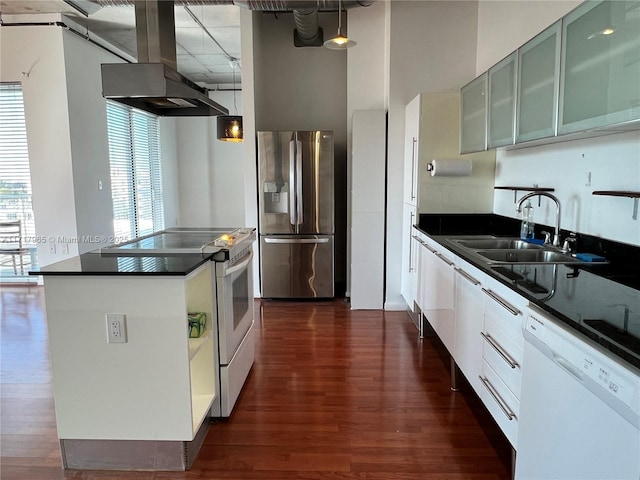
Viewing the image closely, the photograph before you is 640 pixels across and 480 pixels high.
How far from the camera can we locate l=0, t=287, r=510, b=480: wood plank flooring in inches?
77.8

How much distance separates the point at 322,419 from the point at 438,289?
120 cm

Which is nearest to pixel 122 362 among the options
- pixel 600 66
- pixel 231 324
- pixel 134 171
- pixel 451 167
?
pixel 231 324

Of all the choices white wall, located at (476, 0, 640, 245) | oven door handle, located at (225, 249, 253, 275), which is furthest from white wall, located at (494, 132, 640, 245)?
oven door handle, located at (225, 249, 253, 275)

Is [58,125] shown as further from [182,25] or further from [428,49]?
[428,49]

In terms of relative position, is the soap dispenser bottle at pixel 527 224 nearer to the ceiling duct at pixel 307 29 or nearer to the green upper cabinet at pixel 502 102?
the green upper cabinet at pixel 502 102

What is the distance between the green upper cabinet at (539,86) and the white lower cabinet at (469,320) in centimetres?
80

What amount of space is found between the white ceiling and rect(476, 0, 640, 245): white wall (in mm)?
2697

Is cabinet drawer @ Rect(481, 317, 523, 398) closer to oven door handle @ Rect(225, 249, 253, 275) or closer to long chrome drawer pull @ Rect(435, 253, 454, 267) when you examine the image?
long chrome drawer pull @ Rect(435, 253, 454, 267)

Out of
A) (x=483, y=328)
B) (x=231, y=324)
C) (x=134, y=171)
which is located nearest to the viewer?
(x=483, y=328)

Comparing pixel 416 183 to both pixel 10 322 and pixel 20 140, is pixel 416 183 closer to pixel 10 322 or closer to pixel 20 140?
pixel 10 322

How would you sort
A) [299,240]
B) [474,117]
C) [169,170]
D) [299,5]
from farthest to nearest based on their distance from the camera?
[169,170], [299,240], [299,5], [474,117]

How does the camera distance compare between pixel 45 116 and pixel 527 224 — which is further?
pixel 45 116

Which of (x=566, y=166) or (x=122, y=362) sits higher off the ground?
(x=566, y=166)

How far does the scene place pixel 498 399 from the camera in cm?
190
